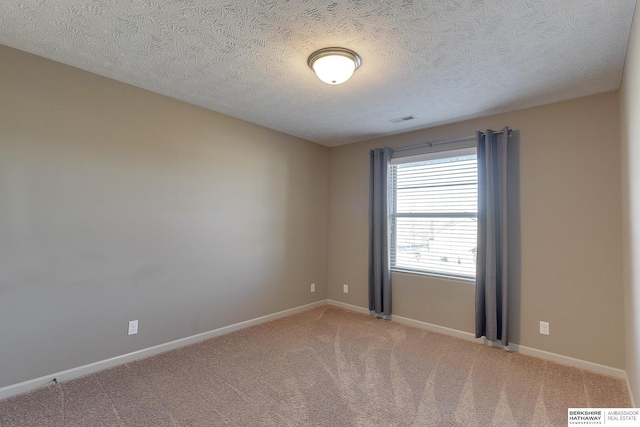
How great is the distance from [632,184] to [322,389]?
Result: 2558 mm

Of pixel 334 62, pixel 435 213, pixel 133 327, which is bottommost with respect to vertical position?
pixel 133 327

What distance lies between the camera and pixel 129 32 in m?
2.03

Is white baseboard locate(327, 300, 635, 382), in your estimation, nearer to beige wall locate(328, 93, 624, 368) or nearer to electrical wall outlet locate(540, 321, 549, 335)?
beige wall locate(328, 93, 624, 368)

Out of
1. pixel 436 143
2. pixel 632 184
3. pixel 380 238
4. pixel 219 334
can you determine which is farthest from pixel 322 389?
pixel 436 143

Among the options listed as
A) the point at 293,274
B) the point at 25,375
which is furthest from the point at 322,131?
→ the point at 25,375

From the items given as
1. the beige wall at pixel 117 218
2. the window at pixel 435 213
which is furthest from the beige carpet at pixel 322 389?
the window at pixel 435 213

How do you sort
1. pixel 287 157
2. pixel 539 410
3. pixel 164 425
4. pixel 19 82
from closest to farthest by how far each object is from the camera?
pixel 164 425 → pixel 539 410 → pixel 19 82 → pixel 287 157

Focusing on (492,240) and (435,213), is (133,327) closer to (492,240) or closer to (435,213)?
(435,213)

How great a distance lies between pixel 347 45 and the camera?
2.11 metres

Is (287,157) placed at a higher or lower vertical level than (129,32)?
lower

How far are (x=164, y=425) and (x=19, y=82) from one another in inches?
102

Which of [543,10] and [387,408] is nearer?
[543,10]

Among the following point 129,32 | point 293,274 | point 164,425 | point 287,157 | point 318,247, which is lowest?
point 164,425

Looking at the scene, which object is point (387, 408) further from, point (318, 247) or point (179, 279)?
point (318, 247)
